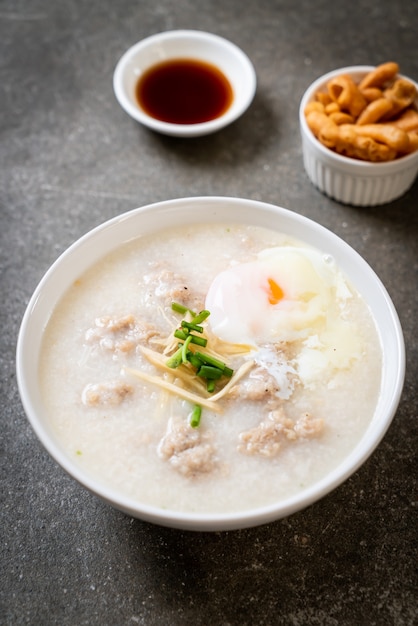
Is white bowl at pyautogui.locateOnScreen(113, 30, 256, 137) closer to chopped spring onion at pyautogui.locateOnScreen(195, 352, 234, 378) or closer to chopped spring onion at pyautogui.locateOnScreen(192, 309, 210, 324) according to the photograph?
chopped spring onion at pyautogui.locateOnScreen(192, 309, 210, 324)

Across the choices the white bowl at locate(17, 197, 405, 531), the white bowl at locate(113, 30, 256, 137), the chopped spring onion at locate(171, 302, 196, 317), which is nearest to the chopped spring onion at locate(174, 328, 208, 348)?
the chopped spring onion at locate(171, 302, 196, 317)

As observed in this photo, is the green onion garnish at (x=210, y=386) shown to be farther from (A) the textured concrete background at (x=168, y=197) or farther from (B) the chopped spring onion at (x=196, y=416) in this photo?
(A) the textured concrete background at (x=168, y=197)

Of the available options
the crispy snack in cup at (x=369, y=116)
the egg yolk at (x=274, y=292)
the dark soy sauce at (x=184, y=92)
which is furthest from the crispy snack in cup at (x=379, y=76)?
the egg yolk at (x=274, y=292)

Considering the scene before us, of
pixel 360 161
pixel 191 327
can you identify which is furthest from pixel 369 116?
pixel 191 327

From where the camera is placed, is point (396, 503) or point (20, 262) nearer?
point (396, 503)

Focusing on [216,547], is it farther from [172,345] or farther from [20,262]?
[20,262]

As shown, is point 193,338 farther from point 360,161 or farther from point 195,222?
point 360,161

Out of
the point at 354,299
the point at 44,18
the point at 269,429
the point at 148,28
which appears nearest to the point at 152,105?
the point at 148,28
